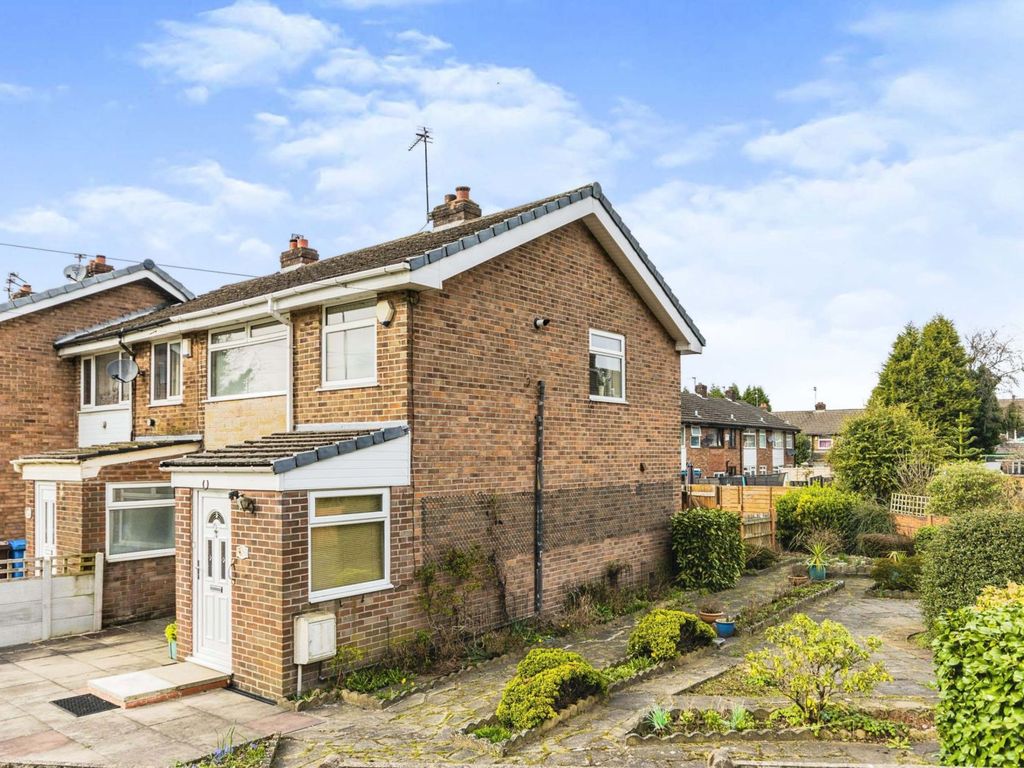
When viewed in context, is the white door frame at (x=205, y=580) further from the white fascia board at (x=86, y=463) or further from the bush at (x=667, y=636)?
the bush at (x=667, y=636)

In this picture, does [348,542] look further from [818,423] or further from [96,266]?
[818,423]

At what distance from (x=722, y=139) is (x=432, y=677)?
36.0 feet

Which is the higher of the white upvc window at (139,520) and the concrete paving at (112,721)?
the white upvc window at (139,520)

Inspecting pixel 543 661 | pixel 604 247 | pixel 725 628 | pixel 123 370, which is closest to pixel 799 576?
pixel 725 628

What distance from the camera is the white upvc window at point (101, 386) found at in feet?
54.3

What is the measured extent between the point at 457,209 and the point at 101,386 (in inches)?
380

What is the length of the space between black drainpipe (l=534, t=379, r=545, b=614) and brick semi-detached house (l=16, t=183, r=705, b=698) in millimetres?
47

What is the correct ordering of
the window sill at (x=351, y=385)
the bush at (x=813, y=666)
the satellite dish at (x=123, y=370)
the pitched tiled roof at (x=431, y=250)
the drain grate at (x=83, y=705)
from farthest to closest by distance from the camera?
the satellite dish at (x=123, y=370) → the pitched tiled roof at (x=431, y=250) → the window sill at (x=351, y=385) → the drain grate at (x=83, y=705) → the bush at (x=813, y=666)

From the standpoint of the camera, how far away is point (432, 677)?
945cm

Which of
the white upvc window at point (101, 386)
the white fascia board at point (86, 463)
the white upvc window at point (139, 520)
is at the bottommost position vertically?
the white upvc window at point (139, 520)

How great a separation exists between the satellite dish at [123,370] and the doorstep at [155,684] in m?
7.47

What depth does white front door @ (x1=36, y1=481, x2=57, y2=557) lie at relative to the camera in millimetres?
13653

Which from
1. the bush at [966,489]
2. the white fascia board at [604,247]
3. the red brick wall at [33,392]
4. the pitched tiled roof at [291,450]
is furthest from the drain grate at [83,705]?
the bush at [966,489]

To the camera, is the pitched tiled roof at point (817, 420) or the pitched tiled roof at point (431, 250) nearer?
the pitched tiled roof at point (431, 250)
